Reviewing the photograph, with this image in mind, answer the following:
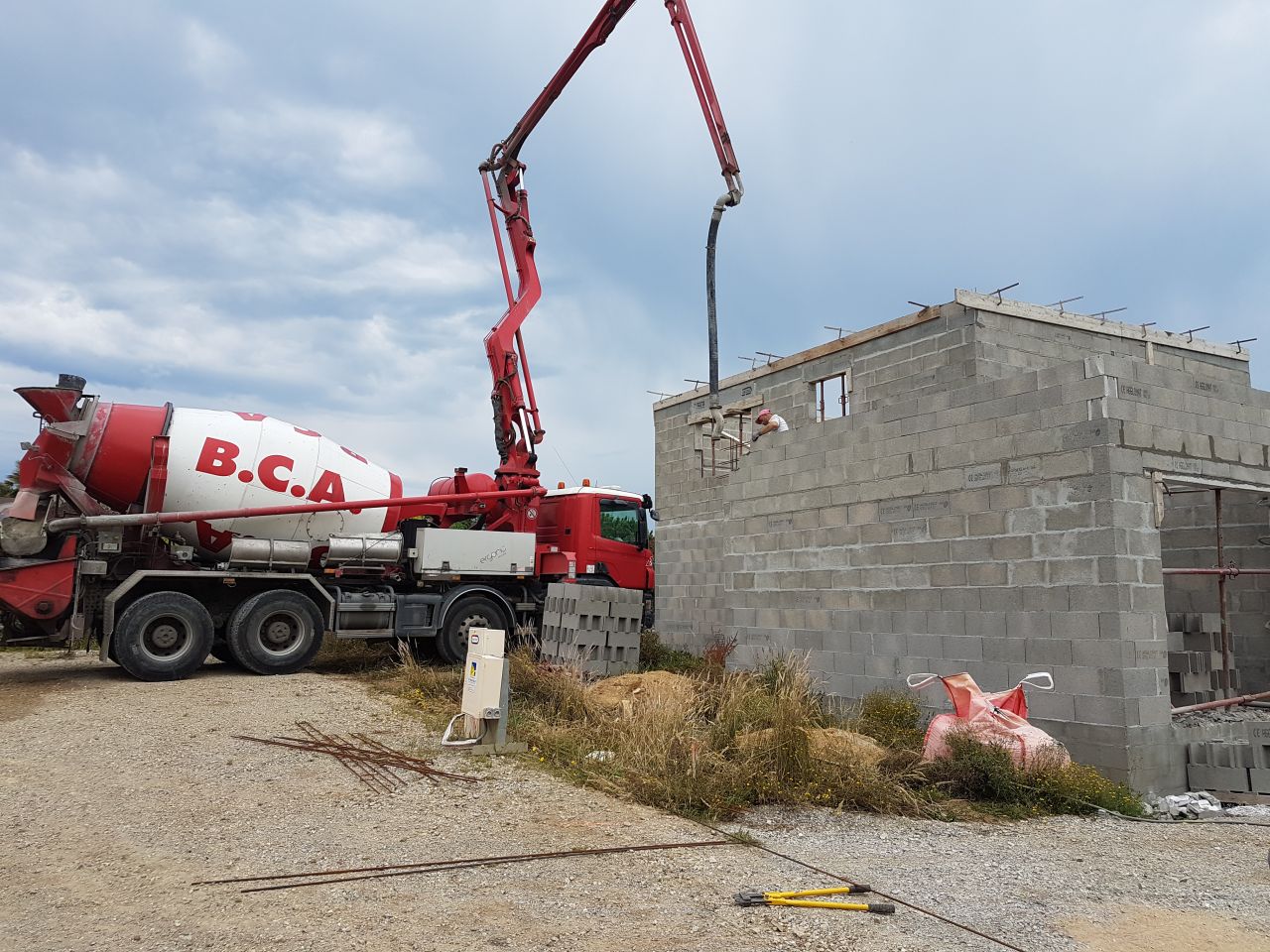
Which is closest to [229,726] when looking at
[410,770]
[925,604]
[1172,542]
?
[410,770]

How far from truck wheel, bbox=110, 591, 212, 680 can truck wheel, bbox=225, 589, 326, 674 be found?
→ 1.28 ft

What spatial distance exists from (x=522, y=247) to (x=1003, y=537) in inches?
381

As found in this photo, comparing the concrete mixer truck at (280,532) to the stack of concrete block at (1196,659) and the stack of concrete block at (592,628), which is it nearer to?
the stack of concrete block at (592,628)

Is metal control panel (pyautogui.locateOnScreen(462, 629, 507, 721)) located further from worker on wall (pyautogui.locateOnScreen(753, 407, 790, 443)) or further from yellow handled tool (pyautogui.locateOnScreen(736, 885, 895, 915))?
worker on wall (pyautogui.locateOnScreen(753, 407, 790, 443))

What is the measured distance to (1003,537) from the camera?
8.34m

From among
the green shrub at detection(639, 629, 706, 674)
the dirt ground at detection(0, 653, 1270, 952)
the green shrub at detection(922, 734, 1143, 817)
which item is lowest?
the dirt ground at detection(0, 653, 1270, 952)

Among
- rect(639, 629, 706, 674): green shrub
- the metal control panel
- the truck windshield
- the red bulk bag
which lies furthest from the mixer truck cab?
the red bulk bag

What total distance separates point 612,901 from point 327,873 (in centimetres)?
152

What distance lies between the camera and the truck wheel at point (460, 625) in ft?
43.9

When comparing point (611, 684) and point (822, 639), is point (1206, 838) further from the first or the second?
point (611, 684)

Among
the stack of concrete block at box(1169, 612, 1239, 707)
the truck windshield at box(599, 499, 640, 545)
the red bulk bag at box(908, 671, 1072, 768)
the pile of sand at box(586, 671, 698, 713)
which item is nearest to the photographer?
the red bulk bag at box(908, 671, 1072, 768)

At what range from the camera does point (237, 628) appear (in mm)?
11719

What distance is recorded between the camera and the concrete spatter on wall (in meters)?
7.43

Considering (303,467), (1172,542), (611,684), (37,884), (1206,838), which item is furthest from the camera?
(303,467)
